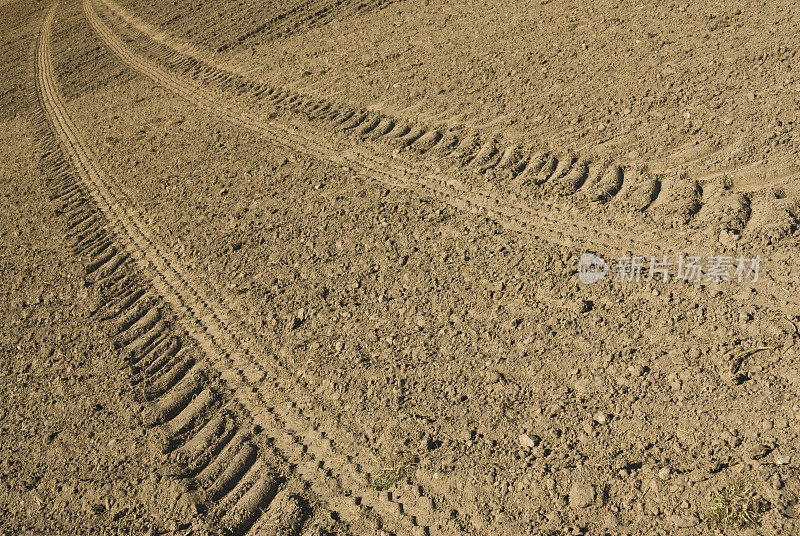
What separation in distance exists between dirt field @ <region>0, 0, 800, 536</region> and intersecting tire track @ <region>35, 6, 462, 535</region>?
0.02 metres

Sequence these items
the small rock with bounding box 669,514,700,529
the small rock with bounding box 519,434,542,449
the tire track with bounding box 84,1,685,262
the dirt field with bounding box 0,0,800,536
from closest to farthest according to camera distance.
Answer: the small rock with bounding box 669,514,700,529 → the dirt field with bounding box 0,0,800,536 → the small rock with bounding box 519,434,542,449 → the tire track with bounding box 84,1,685,262

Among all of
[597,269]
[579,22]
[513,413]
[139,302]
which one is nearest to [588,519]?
[513,413]

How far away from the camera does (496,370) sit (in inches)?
161

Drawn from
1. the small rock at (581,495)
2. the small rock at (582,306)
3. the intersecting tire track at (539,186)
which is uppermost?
the intersecting tire track at (539,186)

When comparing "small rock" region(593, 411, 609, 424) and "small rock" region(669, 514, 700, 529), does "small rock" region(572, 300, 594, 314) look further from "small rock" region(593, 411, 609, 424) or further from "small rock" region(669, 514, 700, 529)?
"small rock" region(669, 514, 700, 529)

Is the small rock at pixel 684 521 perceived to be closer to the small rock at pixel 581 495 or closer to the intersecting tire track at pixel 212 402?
the small rock at pixel 581 495

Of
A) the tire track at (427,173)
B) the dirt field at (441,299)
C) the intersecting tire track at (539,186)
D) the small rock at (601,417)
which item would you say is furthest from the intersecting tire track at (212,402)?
the intersecting tire track at (539,186)

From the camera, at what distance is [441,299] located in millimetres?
4730

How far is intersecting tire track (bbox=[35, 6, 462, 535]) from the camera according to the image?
3.61 m

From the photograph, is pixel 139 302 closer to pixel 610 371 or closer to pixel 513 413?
pixel 513 413

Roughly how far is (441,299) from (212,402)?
66.6 inches

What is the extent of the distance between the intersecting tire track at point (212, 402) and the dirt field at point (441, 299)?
0.06ft

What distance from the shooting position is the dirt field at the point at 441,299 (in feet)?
11.5

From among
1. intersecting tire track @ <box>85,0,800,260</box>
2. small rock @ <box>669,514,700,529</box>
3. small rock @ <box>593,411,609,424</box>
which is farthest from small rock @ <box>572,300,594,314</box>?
small rock @ <box>669,514,700,529</box>
